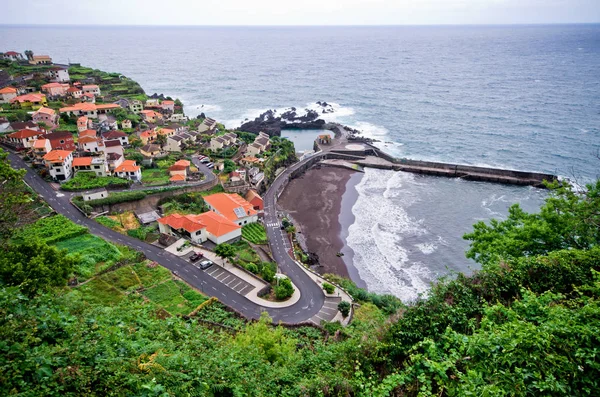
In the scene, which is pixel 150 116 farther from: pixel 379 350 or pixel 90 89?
pixel 379 350

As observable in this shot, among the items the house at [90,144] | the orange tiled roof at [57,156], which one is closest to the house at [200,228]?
the orange tiled roof at [57,156]

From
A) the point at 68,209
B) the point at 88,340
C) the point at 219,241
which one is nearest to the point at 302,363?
the point at 88,340

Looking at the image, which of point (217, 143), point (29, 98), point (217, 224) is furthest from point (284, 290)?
point (29, 98)

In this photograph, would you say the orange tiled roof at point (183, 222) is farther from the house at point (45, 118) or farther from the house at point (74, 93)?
the house at point (74, 93)

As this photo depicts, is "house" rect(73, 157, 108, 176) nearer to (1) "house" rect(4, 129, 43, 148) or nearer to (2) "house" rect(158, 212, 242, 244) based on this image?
(1) "house" rect(4, 129, 43, 148)

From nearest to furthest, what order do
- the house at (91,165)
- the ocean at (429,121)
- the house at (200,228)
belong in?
the house at (200,228) → the ocean at (429,121) → the house at (91,165)

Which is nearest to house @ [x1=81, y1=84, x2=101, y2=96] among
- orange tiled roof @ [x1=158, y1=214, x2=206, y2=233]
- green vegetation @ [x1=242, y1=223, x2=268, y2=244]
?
orange tiled roof @ [x1=158, y1=214, x2=206, y2=233]
